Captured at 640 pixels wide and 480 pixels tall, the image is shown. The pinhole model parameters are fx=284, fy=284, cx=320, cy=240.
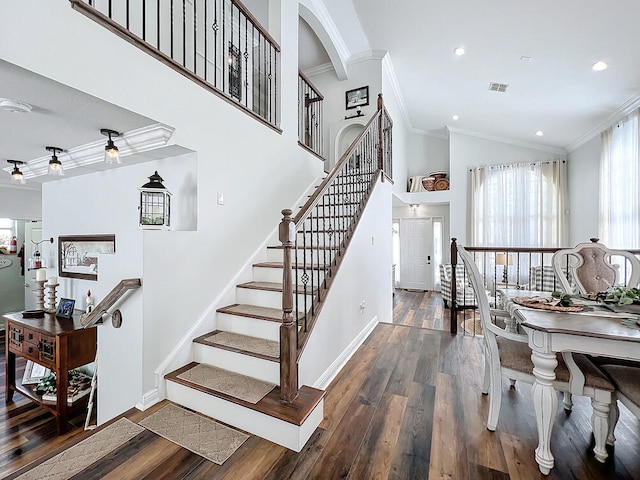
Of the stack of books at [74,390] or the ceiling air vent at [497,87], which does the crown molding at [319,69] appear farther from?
the stack of books at [74,390]

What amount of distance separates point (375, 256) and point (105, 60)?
3.28 m

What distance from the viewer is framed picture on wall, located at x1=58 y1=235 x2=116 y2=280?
9.32 ft

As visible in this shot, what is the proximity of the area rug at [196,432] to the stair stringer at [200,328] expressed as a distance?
139mm

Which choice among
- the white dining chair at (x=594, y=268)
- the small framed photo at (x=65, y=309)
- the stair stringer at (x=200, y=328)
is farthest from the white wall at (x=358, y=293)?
the small framed photo at (x=65, y=309)

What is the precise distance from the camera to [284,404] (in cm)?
177

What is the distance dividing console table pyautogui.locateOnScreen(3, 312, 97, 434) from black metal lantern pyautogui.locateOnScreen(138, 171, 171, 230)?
4.10 ft

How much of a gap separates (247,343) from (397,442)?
1255 mm

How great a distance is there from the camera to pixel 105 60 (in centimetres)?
168

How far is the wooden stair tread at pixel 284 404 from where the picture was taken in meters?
1.66

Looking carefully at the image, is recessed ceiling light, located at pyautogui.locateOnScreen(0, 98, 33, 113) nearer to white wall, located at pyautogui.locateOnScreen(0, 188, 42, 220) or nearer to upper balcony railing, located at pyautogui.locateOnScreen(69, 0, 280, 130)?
upper balcony railing, located at pyautogui.locateOnScreen(69, 0, 280, 130)

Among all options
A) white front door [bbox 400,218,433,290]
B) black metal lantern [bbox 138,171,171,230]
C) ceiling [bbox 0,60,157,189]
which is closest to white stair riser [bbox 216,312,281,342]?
black metal lantern [bbox 138,171,171,230]

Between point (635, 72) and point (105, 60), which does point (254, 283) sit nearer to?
point (105, 60)

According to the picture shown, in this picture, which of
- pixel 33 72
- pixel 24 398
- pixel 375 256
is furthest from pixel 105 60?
pixel 24 398

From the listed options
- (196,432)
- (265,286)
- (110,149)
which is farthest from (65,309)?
(196,432)
